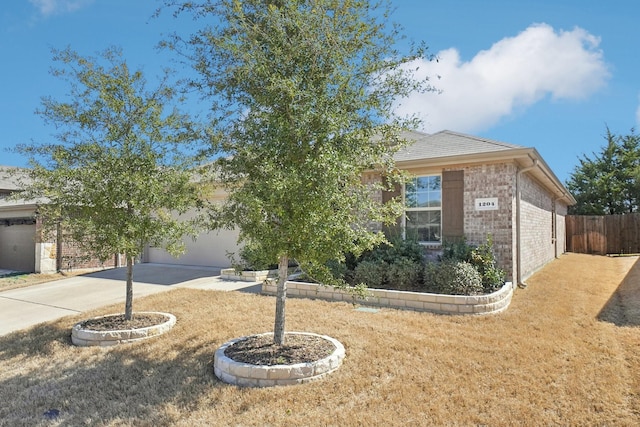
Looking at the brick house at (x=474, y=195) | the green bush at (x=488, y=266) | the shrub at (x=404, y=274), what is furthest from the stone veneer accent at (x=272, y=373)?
the green bush at (x=488, y=266)

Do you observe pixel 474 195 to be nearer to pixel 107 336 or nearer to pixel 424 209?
pixel 424 209

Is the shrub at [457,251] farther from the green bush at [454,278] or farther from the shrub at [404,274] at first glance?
the shrub at [404,274]

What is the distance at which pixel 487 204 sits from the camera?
8.80m

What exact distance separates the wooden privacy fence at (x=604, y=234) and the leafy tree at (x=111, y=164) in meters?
21.3

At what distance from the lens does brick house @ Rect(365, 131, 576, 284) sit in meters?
8.61

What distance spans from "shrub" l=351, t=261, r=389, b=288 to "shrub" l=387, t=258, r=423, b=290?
143mm

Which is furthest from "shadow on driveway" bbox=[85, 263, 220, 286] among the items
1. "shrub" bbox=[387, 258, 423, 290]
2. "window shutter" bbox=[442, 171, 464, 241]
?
"window shutter" bbox=[442, 171, 464, 241]

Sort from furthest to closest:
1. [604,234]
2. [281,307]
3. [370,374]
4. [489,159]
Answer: [604,234]
[489,159]
[281,307]
[370,374]

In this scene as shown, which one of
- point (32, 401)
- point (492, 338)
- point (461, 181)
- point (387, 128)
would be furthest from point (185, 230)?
point (461, 181)

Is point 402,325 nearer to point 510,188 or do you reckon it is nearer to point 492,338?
point 492,338

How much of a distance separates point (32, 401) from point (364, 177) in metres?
8.02

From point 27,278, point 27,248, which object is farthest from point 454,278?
point 27,248

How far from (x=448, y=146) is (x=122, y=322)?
781 centimetres

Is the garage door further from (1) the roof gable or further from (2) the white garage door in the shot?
(1) the roof gable
